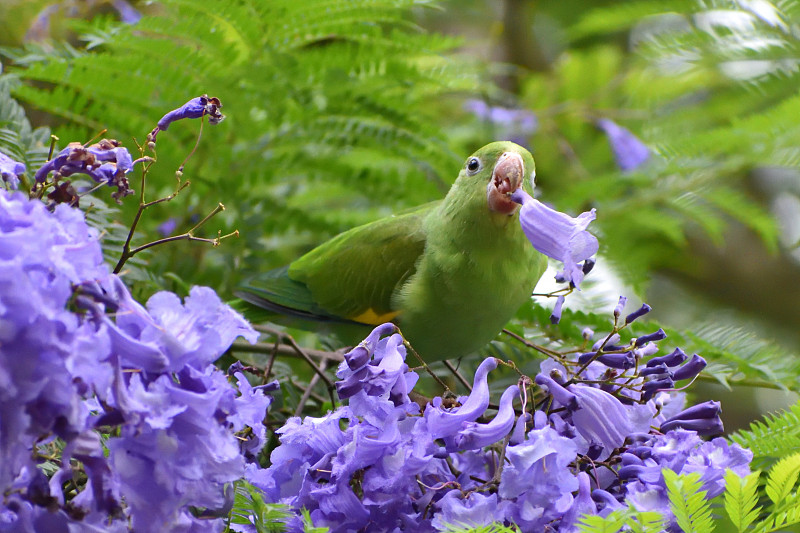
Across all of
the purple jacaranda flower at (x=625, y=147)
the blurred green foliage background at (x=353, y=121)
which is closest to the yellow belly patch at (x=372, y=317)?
the blurred green foliage background at (x=353, y=121)

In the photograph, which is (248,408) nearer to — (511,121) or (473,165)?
(473,165)

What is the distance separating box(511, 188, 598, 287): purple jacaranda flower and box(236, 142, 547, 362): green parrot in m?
0.31

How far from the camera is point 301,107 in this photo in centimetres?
193

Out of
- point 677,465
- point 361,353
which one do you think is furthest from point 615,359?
point 361,353

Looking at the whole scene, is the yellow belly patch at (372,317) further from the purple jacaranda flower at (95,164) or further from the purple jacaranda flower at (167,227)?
the purple jacaranda flower at (95,164)

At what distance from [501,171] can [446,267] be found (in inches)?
9.9

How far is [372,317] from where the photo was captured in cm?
175

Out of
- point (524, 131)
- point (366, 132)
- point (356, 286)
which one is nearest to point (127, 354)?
point (356, 286)

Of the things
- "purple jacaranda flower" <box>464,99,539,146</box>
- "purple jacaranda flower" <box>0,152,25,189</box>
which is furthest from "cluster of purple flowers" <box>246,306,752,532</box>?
"purple jacaranda flower" <box>464,99,539,146</box>

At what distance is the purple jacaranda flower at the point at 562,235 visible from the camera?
1.10 m

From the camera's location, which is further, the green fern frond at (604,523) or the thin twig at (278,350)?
the thin twig at (278,350)

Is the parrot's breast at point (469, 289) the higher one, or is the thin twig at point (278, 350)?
the parrot's breast at point (469, 289)

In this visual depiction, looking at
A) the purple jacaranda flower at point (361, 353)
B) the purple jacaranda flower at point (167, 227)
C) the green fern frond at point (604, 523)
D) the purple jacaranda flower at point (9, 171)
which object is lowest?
the purple jacaranda flower at point (167, 227)

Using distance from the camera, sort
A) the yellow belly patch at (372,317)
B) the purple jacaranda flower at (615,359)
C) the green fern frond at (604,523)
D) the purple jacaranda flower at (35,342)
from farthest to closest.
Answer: the yellow belly patch at (372,317) < the purple jacaranda flower at (615,359) < the green fern frond at (604,523) < the purple jacaranda flower at (35,342)
